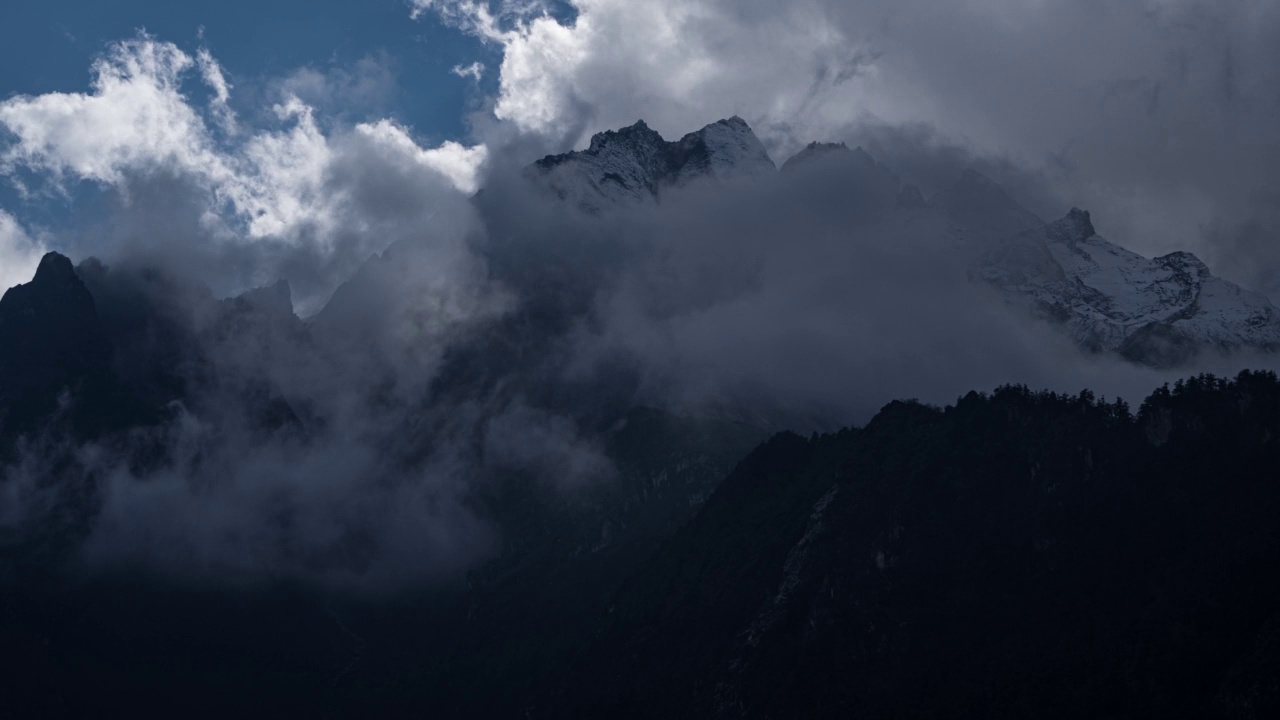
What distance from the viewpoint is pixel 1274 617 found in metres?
200

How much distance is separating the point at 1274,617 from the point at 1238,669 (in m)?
9.38

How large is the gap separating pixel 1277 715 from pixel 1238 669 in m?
11.6

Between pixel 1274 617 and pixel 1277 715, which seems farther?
pixel 1274 617

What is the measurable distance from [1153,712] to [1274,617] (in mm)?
19176

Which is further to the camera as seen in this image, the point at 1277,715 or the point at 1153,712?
the point at 1153,712

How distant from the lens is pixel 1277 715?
184 meters

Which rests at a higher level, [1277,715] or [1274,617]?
[1274,617]

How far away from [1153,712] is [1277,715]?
59.2 ft

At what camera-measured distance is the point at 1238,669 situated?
195500 mm

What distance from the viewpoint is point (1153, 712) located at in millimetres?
199500
